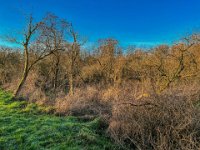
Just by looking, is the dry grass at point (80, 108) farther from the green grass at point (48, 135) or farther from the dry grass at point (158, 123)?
the dry grass at point (158, 123)

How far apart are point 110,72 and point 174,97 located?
47.3ft

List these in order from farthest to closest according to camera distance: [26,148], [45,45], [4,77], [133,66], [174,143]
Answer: [4,77]
[133,66]
[45,45]
[26,148]
[174,143]

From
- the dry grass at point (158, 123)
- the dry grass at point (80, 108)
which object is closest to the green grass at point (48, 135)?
the dry grass at point (158, 123)

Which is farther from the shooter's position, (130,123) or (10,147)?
(130,123)

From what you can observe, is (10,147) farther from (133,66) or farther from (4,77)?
(4,77)

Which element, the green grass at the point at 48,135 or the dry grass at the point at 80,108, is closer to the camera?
the green grass at the point at 48,135

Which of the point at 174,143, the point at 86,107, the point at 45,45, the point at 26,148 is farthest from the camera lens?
the point at 45,45

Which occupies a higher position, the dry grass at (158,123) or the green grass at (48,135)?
the dry grass at (158,123)

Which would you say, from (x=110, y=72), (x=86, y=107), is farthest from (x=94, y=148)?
(x=110, y=72)

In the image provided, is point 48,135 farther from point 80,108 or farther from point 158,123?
point 80,108

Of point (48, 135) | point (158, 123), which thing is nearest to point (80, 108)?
point (48, 135)

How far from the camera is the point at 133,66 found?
1786 cm

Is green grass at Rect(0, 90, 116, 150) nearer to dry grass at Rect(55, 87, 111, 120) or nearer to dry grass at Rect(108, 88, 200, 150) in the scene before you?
dry grass at Rect(108, 88, 200, 150)

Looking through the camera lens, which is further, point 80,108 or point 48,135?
point 80,108
